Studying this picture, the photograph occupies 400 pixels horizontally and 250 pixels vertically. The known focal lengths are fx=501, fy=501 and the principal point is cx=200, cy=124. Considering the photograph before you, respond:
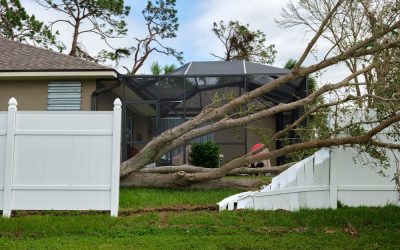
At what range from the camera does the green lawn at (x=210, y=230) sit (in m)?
5.99

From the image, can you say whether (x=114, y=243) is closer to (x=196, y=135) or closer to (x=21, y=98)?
(x=196, y=135)

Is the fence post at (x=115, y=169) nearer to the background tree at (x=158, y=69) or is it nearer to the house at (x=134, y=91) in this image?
the house at (x=134, y=91)

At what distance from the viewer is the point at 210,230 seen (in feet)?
21.7

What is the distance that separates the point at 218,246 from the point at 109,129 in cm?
Answer: 254

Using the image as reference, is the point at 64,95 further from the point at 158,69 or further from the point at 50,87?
the point at 158,69

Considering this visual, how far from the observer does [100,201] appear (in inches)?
286

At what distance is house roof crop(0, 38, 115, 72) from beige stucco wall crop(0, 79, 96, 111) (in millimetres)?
581

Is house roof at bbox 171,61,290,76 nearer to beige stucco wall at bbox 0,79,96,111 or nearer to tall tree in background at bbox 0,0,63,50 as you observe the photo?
beige stucco wall at bbox 0,79,96,111

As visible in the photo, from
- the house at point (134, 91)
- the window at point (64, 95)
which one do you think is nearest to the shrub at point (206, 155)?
the house at point (134, 91)

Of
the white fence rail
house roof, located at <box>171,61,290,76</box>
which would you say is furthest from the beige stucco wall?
the white fence rail

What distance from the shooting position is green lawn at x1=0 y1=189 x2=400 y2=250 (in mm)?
5992

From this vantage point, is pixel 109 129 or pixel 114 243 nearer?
pixel 114 243

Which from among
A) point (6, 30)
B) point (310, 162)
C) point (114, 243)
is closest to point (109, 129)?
point (114, 243)

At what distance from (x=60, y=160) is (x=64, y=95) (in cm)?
897
